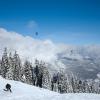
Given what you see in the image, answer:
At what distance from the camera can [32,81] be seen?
104500mm

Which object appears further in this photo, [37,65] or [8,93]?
[37,65]

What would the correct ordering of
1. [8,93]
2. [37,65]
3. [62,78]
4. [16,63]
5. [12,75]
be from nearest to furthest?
1. [8,93]
2. [12,75]
3. [16,63]
4. [62,78]
5. [37,65]

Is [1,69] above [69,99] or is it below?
above

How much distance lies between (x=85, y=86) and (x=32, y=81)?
121 feet

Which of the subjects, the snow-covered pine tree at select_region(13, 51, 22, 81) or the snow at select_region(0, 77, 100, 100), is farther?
the snow-covered pine tree at select_region(13, 51, 22, 81)

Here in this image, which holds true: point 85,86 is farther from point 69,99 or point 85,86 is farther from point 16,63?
point 69,99

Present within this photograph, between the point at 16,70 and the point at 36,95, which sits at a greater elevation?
the point at 16,70

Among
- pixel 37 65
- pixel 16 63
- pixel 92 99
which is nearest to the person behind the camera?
pixel 92 99

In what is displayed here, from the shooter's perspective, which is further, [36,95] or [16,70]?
[16,70]

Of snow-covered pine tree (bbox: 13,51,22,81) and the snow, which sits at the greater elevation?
snow-covered pine tree (bbox: 13,51,22,81)

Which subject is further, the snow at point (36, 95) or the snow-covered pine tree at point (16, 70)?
the snow-covered pine tree at point (16, 70)

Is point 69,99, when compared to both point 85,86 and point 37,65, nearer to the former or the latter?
point 37,65

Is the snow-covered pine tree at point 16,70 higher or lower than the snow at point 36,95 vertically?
higher

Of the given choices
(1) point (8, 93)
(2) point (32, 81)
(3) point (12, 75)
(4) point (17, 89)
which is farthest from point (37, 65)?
(1) point (8, 93)
